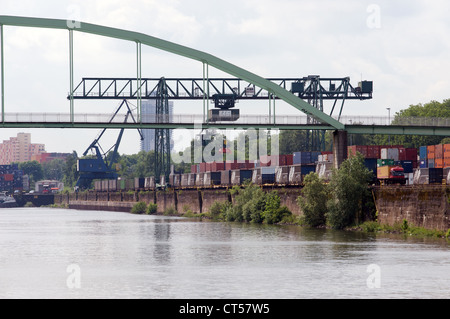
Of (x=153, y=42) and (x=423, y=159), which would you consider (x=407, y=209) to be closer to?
(x=153, y=42)

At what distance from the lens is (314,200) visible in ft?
263

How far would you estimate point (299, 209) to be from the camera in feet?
292

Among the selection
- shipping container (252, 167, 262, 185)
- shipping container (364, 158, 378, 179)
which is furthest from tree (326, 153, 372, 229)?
shipping container (252, 167, 262, 185)

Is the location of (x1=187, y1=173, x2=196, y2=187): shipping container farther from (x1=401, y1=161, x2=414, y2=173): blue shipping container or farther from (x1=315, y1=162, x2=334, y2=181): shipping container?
(x1=401, y1=161, x2=414, y2=173): blue shipping container

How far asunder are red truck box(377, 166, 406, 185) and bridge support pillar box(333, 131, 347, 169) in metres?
4.59

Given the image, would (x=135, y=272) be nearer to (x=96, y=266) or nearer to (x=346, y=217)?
(x=96, y=266)

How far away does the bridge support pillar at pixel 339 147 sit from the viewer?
274 feet

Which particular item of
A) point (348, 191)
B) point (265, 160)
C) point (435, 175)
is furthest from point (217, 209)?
point (348, 191)

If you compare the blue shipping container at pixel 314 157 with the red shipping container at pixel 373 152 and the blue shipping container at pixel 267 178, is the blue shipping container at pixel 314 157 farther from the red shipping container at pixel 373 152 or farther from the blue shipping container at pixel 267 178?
the red shipping container at pixel 373 152

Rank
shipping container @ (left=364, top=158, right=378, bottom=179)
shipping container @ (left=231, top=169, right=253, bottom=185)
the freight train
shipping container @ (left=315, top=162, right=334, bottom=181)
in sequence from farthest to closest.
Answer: shipping container @ (left=231, top=169, right=253, bottom=185) → shipping container @ (left=315, top=162, right=334, bottom=181) → shipping container @ (left=364, top=158, right=378, bottom=179) → the freight train

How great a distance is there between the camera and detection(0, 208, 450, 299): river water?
39.5 meters

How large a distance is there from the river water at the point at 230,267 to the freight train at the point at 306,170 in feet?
41.9

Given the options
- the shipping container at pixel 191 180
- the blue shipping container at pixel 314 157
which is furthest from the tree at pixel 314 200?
the shipping container at pixel 191 180
